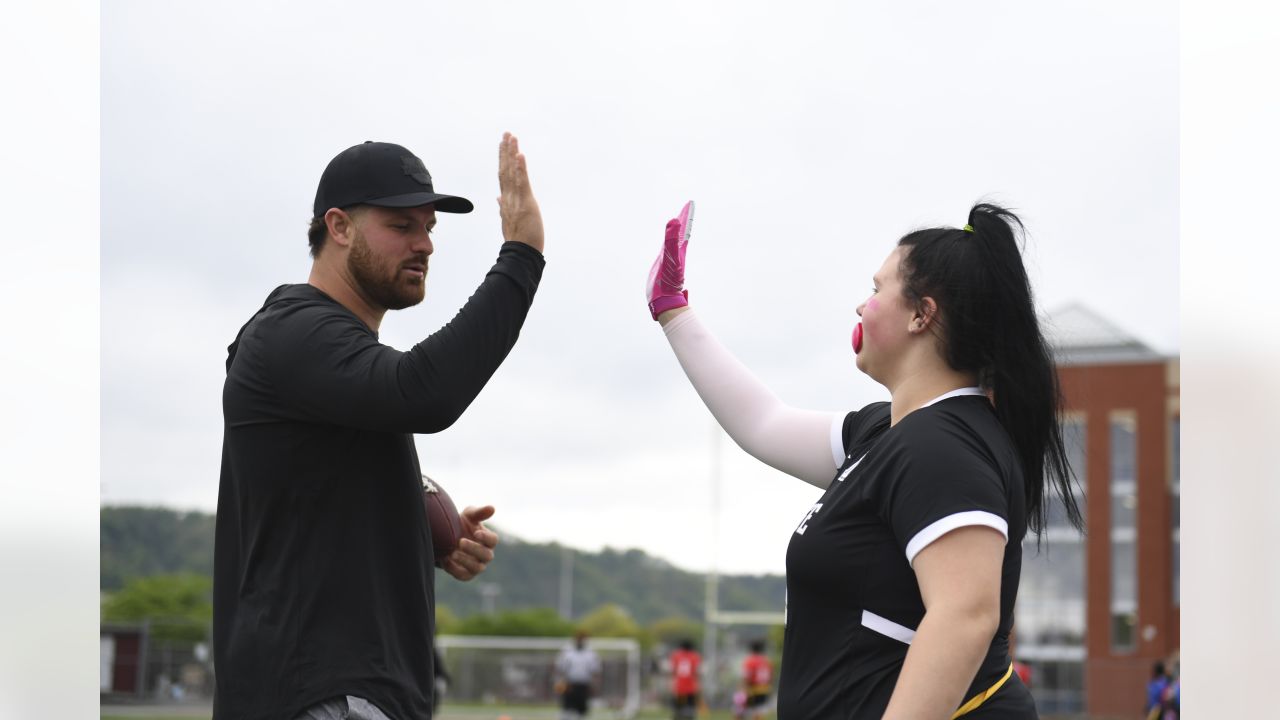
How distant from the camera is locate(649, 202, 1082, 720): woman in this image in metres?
2.62

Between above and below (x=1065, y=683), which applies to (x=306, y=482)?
above

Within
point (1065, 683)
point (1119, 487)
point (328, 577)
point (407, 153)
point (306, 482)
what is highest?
point (407, 153)

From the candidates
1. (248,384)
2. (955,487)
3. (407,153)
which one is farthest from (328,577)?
(955,487)

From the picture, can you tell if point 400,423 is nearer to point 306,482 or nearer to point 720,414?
point 306,482

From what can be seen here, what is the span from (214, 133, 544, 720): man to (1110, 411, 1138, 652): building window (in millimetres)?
39080

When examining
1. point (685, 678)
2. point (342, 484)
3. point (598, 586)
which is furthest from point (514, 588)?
point (342, 484)

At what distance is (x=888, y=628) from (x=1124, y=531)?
3939 cm

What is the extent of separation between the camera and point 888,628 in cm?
280

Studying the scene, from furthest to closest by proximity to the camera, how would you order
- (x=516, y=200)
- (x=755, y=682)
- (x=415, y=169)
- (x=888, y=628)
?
(x=755, y=682)
(x=415, y=169)
(x=516, y=200)
(x=888, y=628)

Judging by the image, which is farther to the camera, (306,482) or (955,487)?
(306,482)

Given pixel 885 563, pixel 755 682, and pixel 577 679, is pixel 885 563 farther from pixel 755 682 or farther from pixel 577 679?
pixel 755 682

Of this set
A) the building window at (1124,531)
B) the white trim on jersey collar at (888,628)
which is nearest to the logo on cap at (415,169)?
the white trim on jersey collar at (888,628)

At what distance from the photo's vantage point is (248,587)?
2.99m
